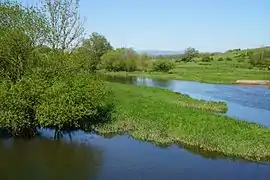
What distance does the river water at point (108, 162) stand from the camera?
23766 millimetres

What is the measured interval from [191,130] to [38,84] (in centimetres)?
1330

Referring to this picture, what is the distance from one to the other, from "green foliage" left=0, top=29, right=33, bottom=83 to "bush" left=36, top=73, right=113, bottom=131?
457cm

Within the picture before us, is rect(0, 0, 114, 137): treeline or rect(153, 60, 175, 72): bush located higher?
rect(0, 0, 114, 137): treeline

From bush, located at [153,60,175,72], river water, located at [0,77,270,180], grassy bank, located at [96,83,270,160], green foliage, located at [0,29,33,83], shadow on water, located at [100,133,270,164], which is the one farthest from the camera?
bush, located at [153,60,175,72]

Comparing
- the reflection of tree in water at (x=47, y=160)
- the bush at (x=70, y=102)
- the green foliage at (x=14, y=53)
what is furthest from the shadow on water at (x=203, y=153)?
the green foliage at (x=14, y=53)

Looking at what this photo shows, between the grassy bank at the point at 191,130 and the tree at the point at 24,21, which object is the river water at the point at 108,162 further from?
the tree at the point at 24,21

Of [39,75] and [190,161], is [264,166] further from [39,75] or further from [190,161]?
[39,75]

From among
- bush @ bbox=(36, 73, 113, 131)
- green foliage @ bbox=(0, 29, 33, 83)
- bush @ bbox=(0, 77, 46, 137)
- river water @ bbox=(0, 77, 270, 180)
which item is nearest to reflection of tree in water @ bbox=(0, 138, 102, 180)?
river water @ bbox=(0, 77, 270, 180)

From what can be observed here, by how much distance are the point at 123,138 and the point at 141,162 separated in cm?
685

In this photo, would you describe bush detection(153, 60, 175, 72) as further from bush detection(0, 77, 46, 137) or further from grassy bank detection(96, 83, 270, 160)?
bush detection(0, 77, 46, 137)

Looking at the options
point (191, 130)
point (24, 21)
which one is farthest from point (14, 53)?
point (191, 130)

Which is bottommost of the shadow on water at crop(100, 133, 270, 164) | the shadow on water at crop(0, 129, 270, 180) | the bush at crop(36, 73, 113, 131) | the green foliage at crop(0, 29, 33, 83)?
the shadow on water at crop(100, 133, 270, 164)

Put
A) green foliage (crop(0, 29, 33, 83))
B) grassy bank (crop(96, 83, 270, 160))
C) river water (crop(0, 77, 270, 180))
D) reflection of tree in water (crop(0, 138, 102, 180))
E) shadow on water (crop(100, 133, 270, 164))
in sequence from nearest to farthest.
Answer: reflection of tree in water (crop(0, 138, 102, 180)) → river water (crop(0, 77, 270, 180)) → shadow on water (crop(100, 133, 270, 164)) → grassy bank (crop(96, 83, 270, 160)) → green foliage (crop(0, 29, 33, 83))

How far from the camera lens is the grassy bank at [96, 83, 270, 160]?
2948cm
